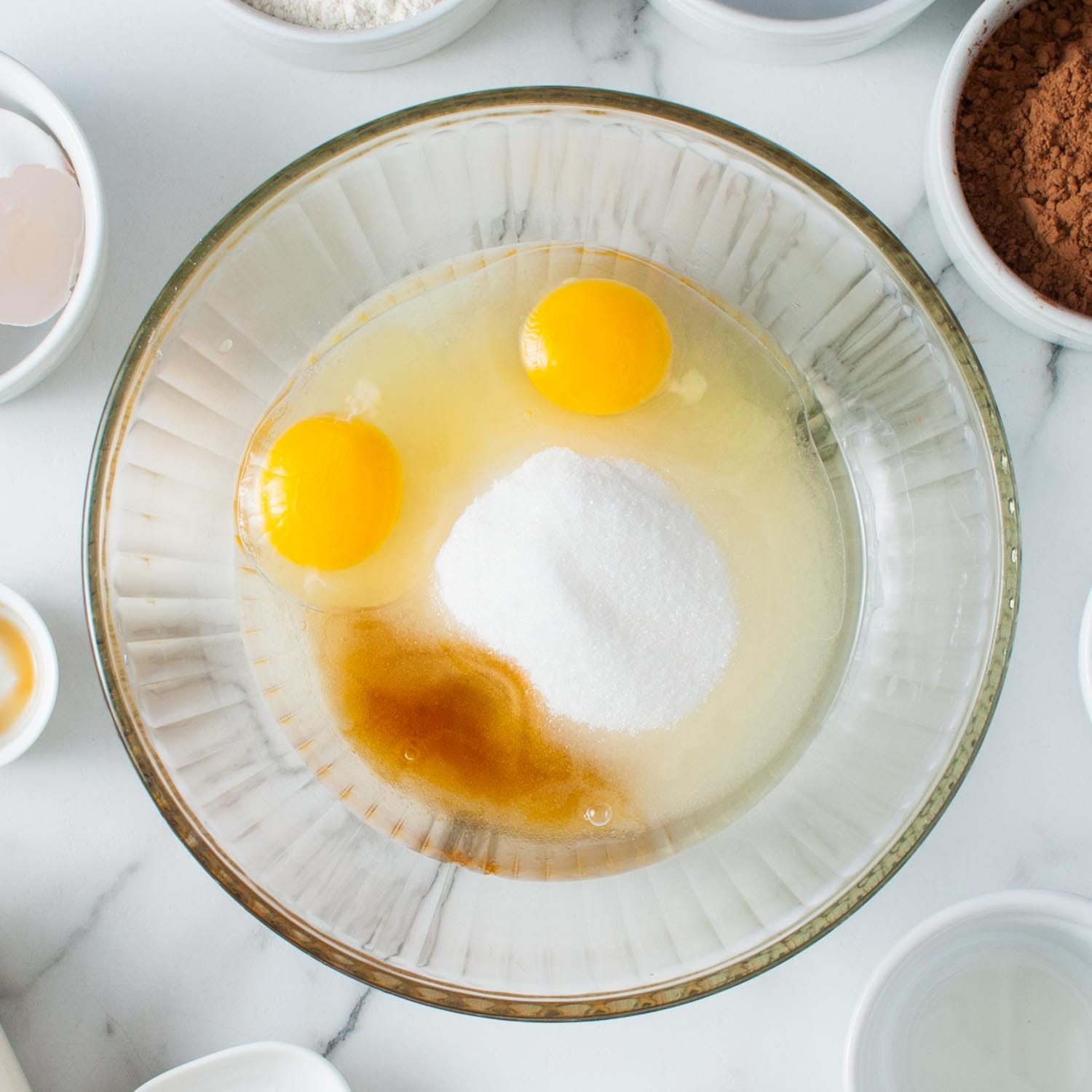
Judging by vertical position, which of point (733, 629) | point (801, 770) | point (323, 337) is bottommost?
point (801, 770)

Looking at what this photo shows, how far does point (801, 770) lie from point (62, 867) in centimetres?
87

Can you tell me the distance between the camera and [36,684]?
122 centimetres

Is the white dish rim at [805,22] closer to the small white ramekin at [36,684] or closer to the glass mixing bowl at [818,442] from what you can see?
the glass mixing bowl at [818,442]

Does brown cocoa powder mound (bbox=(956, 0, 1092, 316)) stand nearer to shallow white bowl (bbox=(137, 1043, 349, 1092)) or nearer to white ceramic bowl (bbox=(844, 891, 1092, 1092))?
white ceramic bowl (bbox=(844, 891, 1092, 1092))

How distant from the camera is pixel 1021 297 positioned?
1169 millimetres

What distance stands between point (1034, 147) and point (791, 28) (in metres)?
0.29

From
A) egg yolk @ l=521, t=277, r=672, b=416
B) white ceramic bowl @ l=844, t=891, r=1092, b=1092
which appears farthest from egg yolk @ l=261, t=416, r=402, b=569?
white ceramic bowl @ l=844, t=891, r=1092, b=1092

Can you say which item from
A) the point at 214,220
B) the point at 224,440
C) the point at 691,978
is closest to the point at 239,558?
the point at 224,440

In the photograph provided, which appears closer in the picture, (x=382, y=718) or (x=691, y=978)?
(x=691, y=978)

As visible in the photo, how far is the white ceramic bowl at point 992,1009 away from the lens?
1.21m

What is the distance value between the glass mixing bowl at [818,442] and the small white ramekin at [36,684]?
16cm

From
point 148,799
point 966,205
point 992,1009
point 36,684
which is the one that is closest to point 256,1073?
point 148,799

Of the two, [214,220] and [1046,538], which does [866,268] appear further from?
[214,220]

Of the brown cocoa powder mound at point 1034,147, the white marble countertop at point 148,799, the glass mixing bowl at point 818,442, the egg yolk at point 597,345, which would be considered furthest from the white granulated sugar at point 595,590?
the brown cocoa powder mound at point 1034,147
